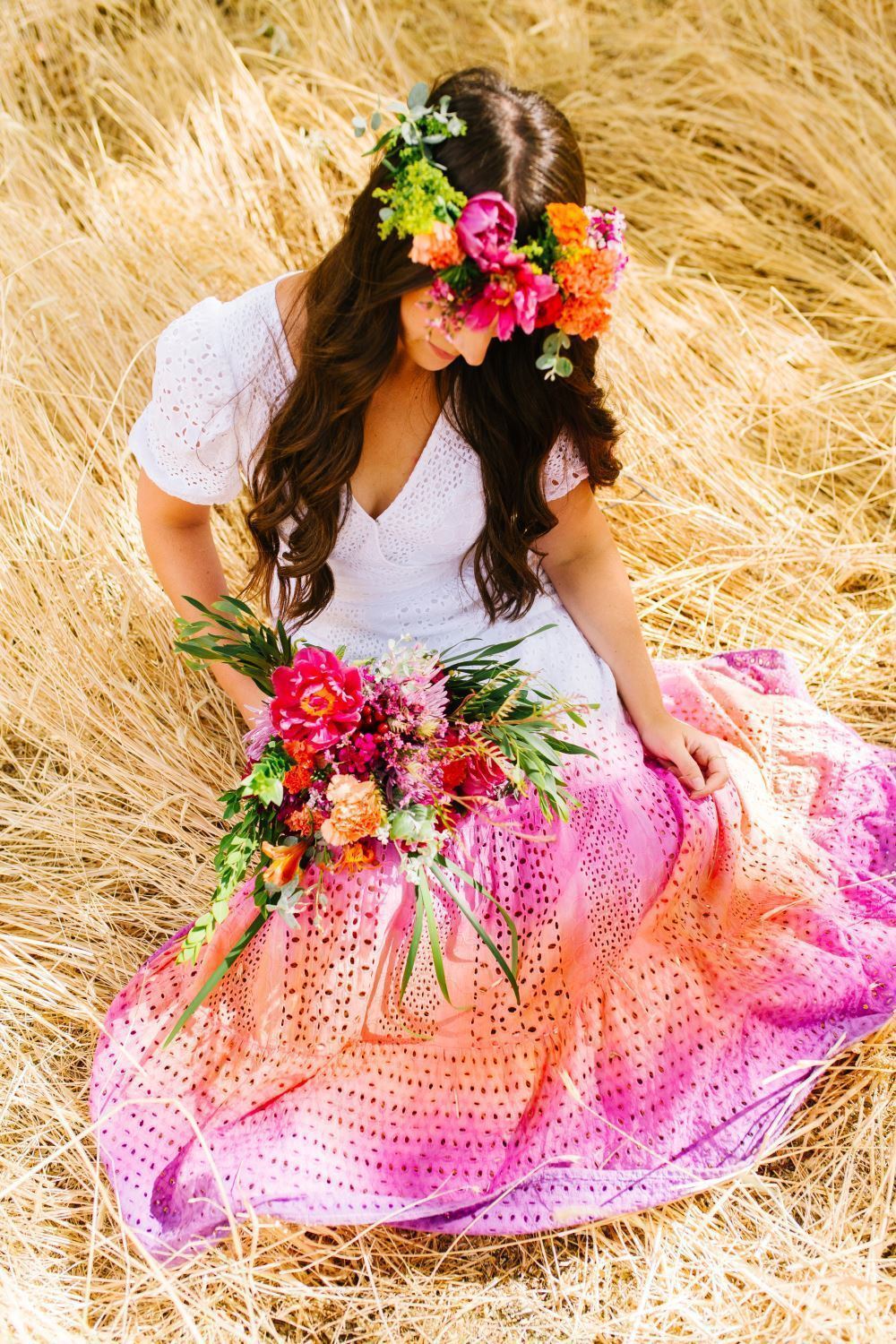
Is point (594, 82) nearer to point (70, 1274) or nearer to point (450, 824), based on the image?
point (450, 824)

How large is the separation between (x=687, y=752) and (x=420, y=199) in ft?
3.28

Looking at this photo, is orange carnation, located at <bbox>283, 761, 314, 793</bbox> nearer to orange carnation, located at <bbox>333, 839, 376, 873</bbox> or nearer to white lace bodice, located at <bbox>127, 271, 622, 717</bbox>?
orange carnation, located at <bbox>333, 839, 376, 873</bbox>

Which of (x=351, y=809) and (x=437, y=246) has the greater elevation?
(x=437, y=246)

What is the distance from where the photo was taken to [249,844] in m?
1.42

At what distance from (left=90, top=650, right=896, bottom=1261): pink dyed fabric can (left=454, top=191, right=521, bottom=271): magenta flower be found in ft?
2.48

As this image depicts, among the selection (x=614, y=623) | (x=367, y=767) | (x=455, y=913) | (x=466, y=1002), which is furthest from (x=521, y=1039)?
(x=614, y=623)

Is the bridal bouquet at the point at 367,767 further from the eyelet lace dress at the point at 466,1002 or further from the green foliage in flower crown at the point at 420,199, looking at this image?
the green foliage in flower crown at the point at 420,199

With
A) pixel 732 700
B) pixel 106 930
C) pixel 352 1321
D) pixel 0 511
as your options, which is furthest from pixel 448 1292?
pixel 0 511

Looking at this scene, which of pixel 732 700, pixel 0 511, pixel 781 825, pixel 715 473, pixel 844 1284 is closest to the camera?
pixel 844 1284

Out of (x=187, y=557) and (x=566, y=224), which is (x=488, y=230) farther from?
(x=187, y=557)

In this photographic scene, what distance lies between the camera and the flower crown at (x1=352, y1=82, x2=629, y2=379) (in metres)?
1.25

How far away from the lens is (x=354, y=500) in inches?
62.7

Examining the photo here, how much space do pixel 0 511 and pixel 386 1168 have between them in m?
1.73

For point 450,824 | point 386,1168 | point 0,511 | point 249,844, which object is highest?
point 0,511
